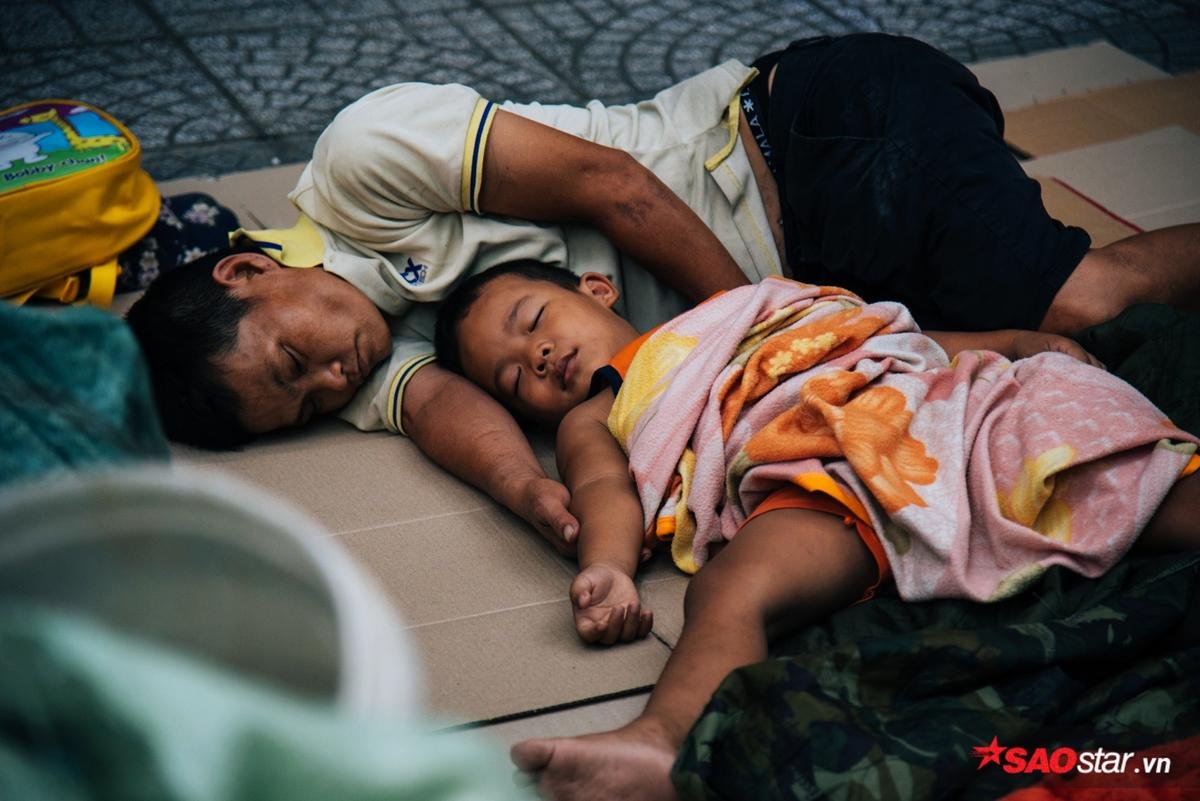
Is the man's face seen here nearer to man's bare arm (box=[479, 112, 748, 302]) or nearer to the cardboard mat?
the cardboard mat

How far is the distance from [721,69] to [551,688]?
1.13 metres

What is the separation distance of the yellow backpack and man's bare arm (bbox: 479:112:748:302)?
636 mm

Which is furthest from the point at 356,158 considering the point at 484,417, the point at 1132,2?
the point at 1132,2

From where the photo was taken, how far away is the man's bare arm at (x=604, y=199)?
65.5 inches

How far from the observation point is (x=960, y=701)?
1.07 meters

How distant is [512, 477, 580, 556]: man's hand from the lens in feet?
4.57

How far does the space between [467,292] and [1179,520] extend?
0.97 meters

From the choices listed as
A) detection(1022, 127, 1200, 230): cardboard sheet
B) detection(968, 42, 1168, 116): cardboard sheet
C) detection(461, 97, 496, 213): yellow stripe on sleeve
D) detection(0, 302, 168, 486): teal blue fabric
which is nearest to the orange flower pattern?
detection(461, 97, 496, 213): yellow stripe on sleeve

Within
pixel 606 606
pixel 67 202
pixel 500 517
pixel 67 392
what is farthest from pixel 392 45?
pixel 67 392

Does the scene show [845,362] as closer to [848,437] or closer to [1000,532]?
[848,437]

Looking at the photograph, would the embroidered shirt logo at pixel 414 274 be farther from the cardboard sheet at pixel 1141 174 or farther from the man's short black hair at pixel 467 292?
the cardboard sheet at pixel 1141 174

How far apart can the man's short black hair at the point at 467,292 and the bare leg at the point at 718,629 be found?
1.91ft

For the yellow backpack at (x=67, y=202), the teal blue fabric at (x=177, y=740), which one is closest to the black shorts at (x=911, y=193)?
the yellow backpack at (x=67, y=202)

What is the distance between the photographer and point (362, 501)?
160 cm
